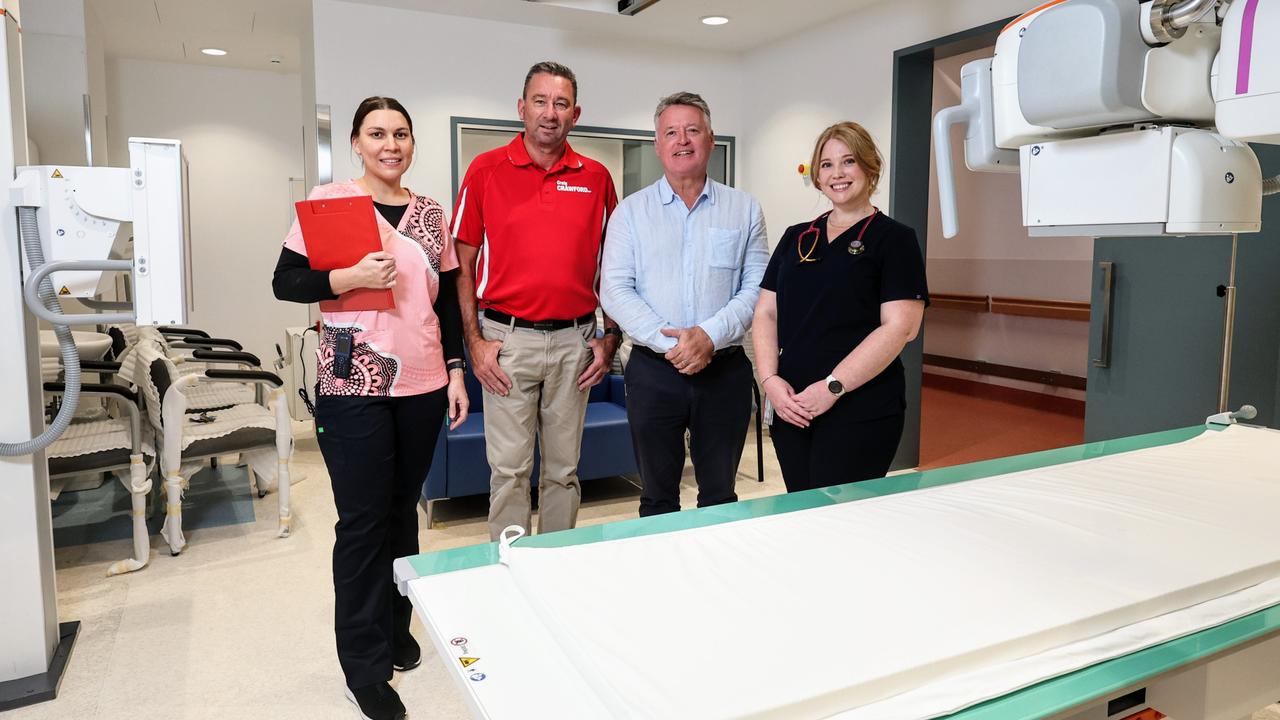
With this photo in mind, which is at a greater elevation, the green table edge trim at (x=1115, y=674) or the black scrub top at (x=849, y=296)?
the black scrub top at (x=849, y=296)

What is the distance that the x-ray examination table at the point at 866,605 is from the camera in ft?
3.17

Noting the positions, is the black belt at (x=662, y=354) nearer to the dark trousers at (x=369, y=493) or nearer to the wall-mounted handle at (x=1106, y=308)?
the dark trousers at (x=369, y=493)

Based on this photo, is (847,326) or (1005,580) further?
(847,326)

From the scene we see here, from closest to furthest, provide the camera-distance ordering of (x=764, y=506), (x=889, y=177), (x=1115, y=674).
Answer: (x=1115, y=674) → (x=764, y=506) → (x=889, y=177)

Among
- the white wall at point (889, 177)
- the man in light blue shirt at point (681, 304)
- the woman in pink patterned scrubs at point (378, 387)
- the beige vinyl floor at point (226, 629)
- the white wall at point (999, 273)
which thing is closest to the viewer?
the woman in pink patterned scrubs at point (378, 387)

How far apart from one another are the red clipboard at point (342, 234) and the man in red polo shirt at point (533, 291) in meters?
0.45

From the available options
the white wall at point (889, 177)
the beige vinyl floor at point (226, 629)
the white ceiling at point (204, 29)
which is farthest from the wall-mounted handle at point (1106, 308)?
the white ceiling at point (204, 29)

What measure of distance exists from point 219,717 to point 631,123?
4457 millimetres

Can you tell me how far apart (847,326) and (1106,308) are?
7.32 ft

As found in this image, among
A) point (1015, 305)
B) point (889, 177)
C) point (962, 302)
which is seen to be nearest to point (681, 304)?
point (889, 177)

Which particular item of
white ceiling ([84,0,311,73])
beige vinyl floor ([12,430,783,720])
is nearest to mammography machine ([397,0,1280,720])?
beige vinyl floor ([12,430,783,720])

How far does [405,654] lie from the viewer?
243 centimetres

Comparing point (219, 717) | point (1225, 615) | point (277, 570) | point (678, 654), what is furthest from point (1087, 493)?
point (277, 570)

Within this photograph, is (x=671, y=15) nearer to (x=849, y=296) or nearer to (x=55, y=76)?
(x=55, y=76)
